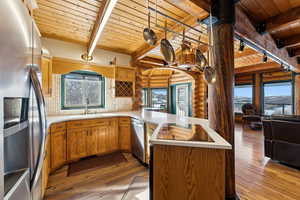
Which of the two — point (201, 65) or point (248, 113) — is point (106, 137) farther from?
point (248, 113)

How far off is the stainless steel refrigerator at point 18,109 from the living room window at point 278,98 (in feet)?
27.6

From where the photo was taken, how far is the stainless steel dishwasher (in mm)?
2679

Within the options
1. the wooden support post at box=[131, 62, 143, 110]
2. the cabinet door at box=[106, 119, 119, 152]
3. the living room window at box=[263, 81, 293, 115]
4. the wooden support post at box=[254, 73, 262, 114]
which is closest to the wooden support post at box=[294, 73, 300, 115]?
the living room window at box=[263, 81, 293, 115]

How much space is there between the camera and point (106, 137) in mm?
3111

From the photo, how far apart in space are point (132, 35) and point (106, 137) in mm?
2418

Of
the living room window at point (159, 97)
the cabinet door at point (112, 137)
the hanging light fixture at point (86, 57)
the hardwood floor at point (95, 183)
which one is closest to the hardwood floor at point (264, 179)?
the hardwood floor at point (95, 183)

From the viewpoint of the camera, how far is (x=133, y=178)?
7.38ft

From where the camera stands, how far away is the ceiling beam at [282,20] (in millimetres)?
2185

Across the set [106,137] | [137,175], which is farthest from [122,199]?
[106,137]

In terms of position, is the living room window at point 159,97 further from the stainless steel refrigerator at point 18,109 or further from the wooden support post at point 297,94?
the stainless steel refrigerator at point 18,109

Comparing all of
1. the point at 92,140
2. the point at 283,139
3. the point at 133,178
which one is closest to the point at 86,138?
the point at 92,140

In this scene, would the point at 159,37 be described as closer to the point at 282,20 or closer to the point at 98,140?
the point at 282,20

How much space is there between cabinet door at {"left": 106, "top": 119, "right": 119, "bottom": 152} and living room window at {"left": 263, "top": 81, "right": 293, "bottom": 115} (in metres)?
7.21

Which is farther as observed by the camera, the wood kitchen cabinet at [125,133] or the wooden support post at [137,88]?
the wooden support post at [137,88]
